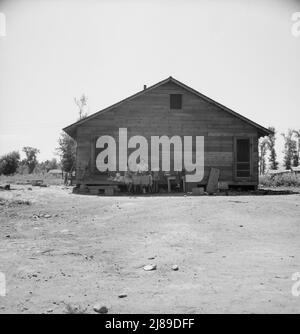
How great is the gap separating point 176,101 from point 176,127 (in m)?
1.73

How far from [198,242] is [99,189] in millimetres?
13364

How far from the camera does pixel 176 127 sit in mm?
21359

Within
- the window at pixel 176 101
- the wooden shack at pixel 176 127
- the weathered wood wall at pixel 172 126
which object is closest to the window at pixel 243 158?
the wooden shack at pixel 176 127

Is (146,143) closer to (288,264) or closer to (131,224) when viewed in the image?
(131,224)

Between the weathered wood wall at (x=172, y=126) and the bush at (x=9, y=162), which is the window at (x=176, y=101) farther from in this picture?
the bush at (x=9, y=162)

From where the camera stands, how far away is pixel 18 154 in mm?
66438

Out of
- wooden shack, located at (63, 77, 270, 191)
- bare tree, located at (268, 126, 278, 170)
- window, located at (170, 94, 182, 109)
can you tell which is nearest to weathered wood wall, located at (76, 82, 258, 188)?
wooden shack, located at (63, 77, 270, 191)

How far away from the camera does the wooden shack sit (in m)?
21.0

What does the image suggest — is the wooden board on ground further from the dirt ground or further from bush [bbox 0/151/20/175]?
bush [bbox 0/151/20/175]

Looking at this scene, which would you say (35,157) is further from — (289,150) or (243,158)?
(243,158)

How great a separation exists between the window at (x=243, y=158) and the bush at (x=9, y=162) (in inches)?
2071

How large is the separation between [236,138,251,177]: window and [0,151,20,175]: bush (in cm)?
5259

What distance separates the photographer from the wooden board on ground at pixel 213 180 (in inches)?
830
